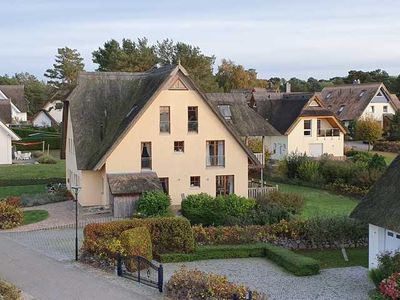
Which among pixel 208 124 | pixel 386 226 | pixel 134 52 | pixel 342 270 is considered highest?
pixel 134 52

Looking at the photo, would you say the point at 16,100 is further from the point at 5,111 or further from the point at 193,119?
the point at 193,119

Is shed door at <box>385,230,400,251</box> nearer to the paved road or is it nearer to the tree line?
the paved road

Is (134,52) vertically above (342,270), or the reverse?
(134,52)

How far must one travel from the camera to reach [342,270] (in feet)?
82.0

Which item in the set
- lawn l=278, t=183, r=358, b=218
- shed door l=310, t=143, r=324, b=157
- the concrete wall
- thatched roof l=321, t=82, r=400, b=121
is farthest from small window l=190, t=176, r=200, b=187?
thatched roof l=321, t=82, r=400, b=121

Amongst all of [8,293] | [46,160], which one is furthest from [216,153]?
[46,160]

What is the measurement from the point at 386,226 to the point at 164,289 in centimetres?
825

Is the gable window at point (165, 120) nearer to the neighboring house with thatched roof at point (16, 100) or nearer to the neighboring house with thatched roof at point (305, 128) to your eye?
the neighboring house with thatched roof at point (305, 128)

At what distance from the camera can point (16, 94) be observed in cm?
9756

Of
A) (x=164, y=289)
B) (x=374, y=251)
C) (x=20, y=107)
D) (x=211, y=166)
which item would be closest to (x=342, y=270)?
(x=374, y=251)

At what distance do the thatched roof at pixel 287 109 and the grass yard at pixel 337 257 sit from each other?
32.0 metres

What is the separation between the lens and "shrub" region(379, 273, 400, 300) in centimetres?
1808

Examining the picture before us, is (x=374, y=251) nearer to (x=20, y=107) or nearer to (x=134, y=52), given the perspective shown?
(x=134, y=52)

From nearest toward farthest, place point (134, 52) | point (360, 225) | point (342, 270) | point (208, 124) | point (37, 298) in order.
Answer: point (37, 298) → point (342, 270) → point (360, 225) → point (208, 124) → point (134, 52)
